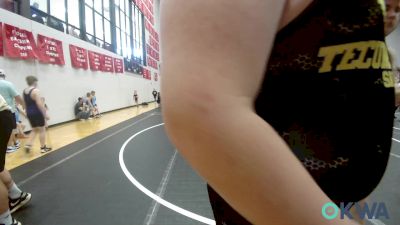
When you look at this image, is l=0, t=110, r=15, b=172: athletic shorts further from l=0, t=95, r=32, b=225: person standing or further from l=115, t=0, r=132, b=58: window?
l=115, t=0, r=132, b=58: window

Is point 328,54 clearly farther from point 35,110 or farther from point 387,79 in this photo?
point 35,110

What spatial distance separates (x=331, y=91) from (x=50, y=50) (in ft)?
31.1

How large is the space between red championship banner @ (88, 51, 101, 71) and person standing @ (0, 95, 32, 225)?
9.20m

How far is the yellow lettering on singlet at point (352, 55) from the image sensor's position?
343 mm

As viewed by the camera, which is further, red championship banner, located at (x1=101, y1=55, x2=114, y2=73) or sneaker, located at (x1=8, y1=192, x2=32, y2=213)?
red championship banner, located at (x1=101, y1=55, x2=114, y2=73)

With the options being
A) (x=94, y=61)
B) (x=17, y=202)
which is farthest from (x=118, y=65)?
(x=17, y=202)

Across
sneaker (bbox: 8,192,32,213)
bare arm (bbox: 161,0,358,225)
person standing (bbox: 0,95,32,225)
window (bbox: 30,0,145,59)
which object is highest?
window (bbox: 30,0,145,59)

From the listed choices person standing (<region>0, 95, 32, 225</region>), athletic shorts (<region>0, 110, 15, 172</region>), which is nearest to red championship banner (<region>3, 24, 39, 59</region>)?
person standing (<region>0, 95, 32, 225</region>)

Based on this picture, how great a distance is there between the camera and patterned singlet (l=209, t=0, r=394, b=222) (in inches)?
13.2

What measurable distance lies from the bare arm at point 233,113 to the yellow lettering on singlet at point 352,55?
89 millimetres

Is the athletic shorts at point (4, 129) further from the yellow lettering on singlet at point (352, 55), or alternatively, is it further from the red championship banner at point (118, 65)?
the red championship banner at point (118, 65)

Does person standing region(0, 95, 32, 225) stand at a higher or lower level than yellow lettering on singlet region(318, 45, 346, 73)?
lower

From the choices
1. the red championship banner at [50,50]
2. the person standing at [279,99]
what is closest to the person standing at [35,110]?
the red championship banner at [50,50]

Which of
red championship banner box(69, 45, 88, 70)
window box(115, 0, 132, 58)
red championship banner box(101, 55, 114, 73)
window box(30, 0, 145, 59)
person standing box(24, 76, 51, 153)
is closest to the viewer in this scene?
person standing box(24, 76, 51, 153)
